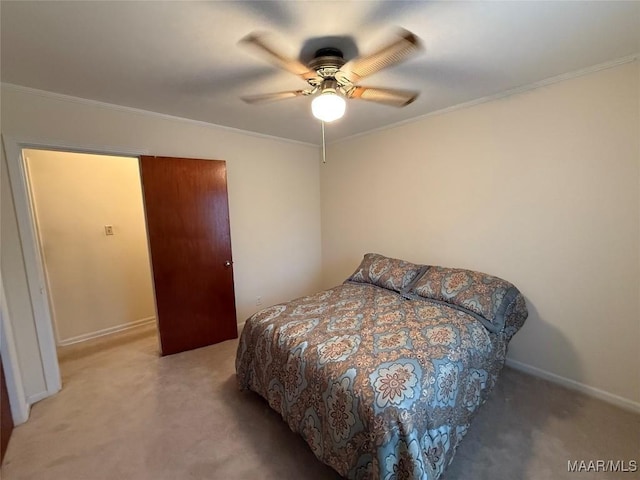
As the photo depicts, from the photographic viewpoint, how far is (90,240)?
3229 mm

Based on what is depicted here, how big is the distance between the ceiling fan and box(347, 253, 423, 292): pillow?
1.51m

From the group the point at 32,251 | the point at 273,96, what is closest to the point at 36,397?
the point at 32,251

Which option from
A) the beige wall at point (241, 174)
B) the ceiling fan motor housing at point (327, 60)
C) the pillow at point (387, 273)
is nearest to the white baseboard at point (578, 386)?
the pillow at point (387, 273)

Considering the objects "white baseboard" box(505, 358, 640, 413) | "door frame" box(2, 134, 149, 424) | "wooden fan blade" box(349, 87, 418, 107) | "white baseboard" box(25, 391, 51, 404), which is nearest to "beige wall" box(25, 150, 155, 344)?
"door frame" box(2, 134, 149, 424)

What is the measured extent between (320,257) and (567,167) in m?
2.94

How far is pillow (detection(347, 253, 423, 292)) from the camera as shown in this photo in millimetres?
2639

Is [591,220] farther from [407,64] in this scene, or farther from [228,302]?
[228,302]

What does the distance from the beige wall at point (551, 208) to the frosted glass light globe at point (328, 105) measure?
Result: 160 centimetres

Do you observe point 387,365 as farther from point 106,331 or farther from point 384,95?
point 106,331

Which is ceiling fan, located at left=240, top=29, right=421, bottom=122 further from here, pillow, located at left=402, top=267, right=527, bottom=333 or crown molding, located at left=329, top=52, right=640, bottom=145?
pillow, located at left=402, top=267, right=527, bottom=333

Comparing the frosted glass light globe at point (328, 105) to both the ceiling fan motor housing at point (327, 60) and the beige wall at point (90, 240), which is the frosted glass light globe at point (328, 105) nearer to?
the ceiling fan motor housing at point (327, 60)

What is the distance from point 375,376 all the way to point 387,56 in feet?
5.09

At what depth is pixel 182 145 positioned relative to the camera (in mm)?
2809

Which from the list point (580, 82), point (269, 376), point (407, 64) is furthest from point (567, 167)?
Answer: point (269, 376)
